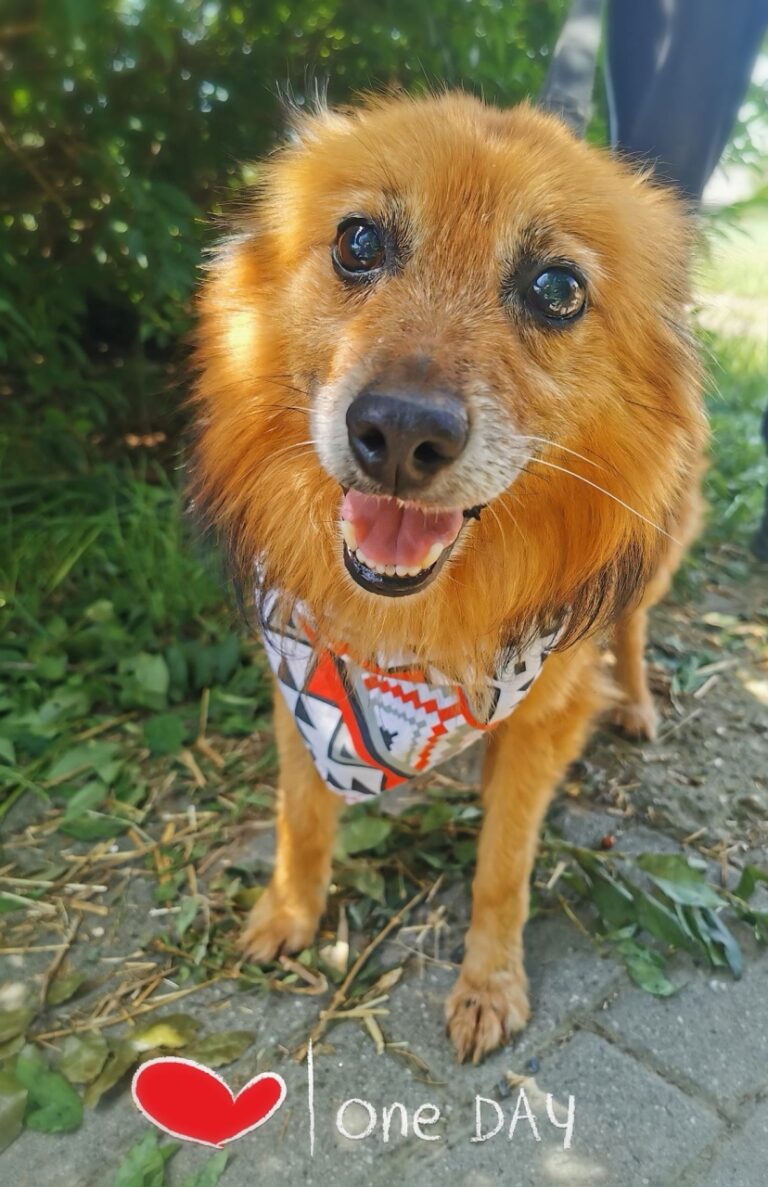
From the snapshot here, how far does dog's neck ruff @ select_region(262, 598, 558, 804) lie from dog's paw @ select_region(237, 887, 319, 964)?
1.20ft

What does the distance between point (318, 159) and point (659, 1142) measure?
81.8 inches

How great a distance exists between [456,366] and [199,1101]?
1475 millimetres

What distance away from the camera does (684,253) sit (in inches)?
77.3

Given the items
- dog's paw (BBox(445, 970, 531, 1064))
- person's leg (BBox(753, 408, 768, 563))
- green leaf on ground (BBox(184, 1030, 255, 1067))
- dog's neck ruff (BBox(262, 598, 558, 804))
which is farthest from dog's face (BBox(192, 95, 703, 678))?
person's leg (BBox(753, 408, 768, 563))

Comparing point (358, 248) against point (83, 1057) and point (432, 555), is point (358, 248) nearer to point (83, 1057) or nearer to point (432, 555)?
point (432, 555)

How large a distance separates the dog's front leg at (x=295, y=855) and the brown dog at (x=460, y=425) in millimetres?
68

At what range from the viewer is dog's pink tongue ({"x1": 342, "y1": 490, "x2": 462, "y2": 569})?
159 centimetres

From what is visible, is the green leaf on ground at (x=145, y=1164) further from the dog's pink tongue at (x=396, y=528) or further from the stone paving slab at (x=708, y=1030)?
the dog's pink tongue at (x=396, y=528)

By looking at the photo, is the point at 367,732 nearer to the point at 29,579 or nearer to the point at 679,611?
the point at 29,579

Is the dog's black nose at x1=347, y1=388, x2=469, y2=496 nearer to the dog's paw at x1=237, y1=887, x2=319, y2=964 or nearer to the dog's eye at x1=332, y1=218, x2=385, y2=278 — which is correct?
the dog's eye at x1=332, y1=218, x2=385, y2=278

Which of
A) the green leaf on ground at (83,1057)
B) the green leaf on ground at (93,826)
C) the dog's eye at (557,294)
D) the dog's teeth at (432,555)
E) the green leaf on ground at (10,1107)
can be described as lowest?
the green leaf on ground at (93,826)

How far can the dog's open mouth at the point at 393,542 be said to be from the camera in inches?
62.2

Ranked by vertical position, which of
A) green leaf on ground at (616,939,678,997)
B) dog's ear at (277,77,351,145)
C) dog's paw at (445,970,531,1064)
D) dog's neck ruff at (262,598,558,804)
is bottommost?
dog's paw at (445,970,531,1064)

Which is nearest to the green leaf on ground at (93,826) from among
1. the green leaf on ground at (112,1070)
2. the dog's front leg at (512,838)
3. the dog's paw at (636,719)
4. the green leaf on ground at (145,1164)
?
the green leaf on ground at (112,1070)
